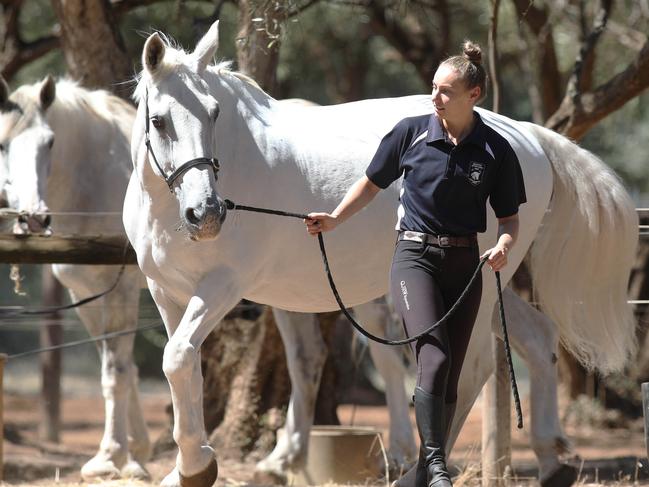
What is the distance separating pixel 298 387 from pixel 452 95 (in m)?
2.97

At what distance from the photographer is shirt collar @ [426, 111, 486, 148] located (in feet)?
13.3

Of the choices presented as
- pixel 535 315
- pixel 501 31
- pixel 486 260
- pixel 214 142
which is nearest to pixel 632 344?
pixel 535 315

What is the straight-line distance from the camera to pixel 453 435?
4.93 metres

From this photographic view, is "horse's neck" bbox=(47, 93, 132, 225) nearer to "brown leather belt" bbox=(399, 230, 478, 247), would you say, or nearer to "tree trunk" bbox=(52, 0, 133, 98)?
"tree trunk" bbox=(52, 0, 133, 98)

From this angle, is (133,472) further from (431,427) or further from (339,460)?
(431,427)

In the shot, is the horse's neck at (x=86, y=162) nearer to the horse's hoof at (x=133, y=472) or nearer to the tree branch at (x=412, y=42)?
the horse's hoof at (x=133, y=472)

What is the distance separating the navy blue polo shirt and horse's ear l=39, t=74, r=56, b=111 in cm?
299

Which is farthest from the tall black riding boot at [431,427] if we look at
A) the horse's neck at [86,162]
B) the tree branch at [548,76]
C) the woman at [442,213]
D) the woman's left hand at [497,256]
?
the tree branch at [548,76]

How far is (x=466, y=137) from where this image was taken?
4.06 m

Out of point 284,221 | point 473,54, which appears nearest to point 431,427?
point 284,221

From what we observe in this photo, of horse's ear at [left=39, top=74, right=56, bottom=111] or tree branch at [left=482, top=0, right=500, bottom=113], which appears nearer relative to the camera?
horse's ear at [left=39, top=74, right=56, bottom=111]

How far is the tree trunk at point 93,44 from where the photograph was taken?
7629 mm

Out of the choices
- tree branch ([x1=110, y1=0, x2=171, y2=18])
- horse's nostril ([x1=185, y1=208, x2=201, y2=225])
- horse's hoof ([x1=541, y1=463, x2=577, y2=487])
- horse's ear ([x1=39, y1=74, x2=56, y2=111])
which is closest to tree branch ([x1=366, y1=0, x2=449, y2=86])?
tree branch ([x1=110, y1=0, x2=171, y2=18])

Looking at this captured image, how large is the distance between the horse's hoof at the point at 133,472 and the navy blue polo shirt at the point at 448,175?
280 centimetres
